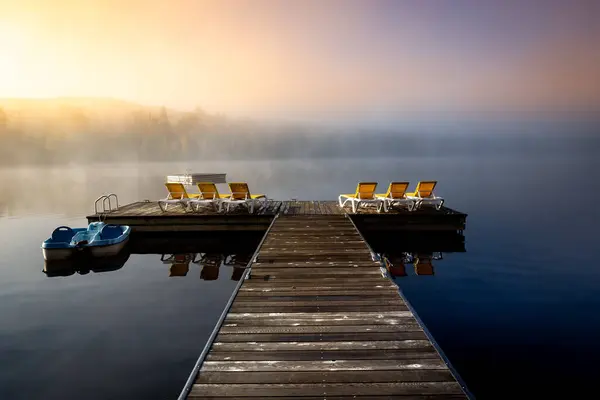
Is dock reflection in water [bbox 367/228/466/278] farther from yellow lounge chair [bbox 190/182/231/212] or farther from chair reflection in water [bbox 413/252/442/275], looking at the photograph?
yellow lounge chair [bbox 190/182/231/212]

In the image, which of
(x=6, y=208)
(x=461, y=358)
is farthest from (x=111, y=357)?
(x=6, y=208)

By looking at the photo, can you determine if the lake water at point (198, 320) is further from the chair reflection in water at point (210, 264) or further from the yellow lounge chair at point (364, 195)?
the yellow lounge chair at point (364, 195)

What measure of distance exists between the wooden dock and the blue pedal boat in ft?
4.83

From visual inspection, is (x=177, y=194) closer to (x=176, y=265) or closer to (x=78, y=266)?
(x=176, y=265)

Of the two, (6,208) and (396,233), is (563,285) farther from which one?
(6,208)

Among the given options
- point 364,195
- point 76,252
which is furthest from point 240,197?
point 76,252

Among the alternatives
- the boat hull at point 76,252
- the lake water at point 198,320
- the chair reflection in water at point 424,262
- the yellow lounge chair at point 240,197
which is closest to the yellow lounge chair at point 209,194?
the yellow lounge chair at point 240,197

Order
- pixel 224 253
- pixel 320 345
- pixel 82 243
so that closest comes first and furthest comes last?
pixel 320 345, pixel 82 243, pixel 224 253

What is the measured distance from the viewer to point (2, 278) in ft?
38.3

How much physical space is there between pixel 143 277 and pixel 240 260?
9.74 feet

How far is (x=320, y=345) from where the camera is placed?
4133 mm

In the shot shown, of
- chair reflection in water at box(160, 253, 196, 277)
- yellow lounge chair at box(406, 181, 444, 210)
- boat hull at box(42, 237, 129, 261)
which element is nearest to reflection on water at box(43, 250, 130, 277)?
boat hull at box(42, 237, 129, 261)

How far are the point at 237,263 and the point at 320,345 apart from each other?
8.37 m

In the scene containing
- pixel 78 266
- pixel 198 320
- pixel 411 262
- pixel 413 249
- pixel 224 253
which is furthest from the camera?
pixel 413 249
